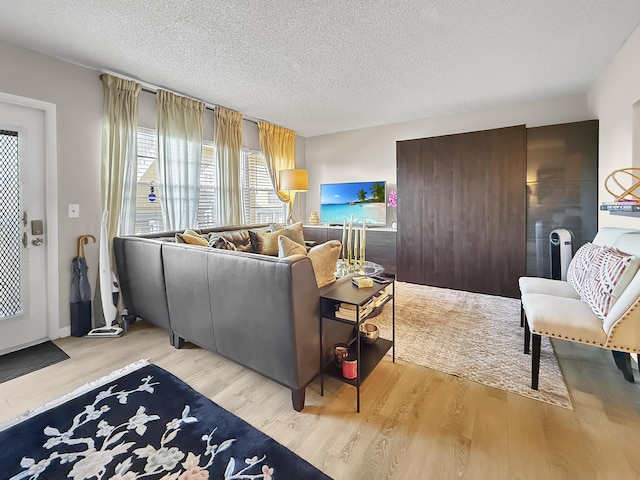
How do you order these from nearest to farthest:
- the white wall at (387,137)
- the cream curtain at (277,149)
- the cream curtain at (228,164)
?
the white wall at (387,137) → the cream curtain at (228,164) → the cream curtain at (277,149)

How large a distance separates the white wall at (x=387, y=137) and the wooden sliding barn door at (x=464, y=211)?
0.46 metres

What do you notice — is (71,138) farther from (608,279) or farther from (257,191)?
(608,279)

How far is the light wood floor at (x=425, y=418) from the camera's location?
1347 mm

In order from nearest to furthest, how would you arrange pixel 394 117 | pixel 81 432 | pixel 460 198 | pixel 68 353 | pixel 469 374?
pixel 81 432 → pixel 469 374 → pixel 68 353 → pixel 460 198 → pixel 394 117

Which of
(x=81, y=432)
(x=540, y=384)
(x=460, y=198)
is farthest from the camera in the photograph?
(x=460, y=198)

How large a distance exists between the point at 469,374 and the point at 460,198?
251 centimetres

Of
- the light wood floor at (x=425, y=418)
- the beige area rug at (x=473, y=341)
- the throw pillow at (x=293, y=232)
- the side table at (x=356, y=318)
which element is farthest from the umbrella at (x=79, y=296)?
the beige area rug at (x=473, y=341)

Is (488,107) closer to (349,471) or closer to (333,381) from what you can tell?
(333,381)

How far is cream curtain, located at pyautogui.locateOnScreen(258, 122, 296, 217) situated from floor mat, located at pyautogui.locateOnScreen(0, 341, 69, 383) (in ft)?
11.1

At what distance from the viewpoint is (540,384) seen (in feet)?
6.31

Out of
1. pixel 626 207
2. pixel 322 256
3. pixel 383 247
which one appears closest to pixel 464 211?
pixel 383 247

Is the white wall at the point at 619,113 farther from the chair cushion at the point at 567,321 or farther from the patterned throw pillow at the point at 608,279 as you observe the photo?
the chair cushion at the point at 567,321

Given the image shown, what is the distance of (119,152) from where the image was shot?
3.00m

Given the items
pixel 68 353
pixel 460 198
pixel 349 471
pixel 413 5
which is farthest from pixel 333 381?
pixel 460 198
